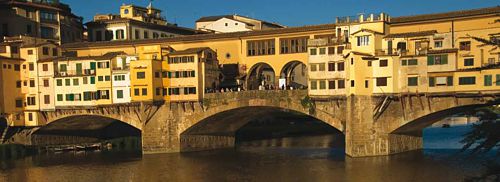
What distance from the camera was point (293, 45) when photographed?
187 ft

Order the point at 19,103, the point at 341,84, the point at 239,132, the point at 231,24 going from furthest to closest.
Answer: the point at 231,24, the point at 239,132, the point at 19,103, the point at 341,84

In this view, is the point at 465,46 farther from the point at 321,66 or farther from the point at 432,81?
the point at 321,66

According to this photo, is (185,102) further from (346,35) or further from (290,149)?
(346,35)

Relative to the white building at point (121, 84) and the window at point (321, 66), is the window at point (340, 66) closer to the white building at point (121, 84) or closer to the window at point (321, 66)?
the window at point (321, 66)

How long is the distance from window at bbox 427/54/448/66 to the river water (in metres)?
9.18

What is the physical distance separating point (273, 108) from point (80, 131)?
32.5 m

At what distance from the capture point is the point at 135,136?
7212cm

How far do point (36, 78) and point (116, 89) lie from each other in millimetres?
12349

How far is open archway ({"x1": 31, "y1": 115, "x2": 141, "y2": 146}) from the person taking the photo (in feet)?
216

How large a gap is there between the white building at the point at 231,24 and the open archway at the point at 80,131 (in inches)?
1179

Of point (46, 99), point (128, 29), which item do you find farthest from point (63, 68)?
point (128, 29)

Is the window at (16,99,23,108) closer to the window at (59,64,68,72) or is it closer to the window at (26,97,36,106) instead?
the window at (26,97,36,106)

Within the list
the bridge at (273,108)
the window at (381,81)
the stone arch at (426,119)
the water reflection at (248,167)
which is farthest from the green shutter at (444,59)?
the water reflection at (248,167)

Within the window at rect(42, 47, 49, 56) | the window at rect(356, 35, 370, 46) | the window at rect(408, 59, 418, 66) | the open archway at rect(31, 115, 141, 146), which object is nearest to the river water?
the open archway at rect(31, 115, 141, 146)
